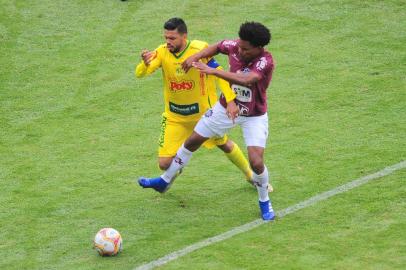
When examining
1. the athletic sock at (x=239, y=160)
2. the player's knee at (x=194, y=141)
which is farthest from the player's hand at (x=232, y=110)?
the athletic sock at (x=239, y=160)

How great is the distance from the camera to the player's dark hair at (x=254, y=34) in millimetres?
9102

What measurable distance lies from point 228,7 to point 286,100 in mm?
4364

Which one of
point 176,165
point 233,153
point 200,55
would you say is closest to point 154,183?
point 176,165

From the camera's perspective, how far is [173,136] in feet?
33.9

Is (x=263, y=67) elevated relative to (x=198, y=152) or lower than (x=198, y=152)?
elevated

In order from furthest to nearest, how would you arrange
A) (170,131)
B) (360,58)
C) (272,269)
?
1. (360,58)
2. (170,131)
3. (272,269)

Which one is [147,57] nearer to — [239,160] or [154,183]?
[154,183]

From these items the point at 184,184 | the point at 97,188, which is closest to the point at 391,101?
the point at 184,184

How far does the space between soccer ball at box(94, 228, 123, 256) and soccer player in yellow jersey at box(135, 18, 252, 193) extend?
56.5 inches

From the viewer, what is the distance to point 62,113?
13406 millimetres

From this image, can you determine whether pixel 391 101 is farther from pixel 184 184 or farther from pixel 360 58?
pixel 184 184

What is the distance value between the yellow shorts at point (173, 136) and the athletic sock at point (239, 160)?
18cm

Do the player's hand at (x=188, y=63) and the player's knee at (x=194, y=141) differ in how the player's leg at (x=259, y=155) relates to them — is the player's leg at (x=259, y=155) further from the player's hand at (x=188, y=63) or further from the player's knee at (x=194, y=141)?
the player's hand at (x=188, y=63)

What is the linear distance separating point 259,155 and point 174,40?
5.38 ft
